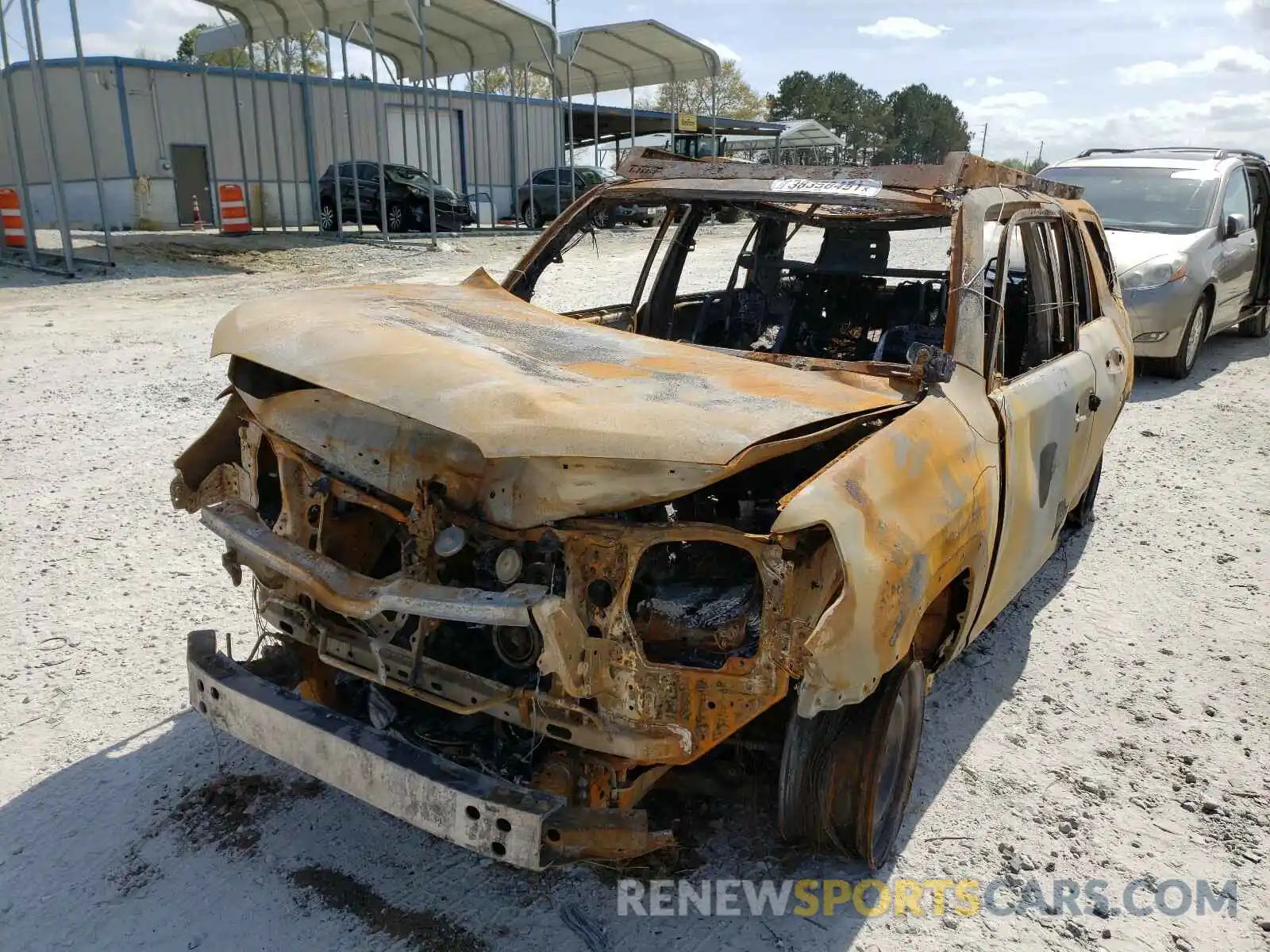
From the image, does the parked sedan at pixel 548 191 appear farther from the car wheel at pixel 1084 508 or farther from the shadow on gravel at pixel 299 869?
the shadow on gravel at pixel 299 869

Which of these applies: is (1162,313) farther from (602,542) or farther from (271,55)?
(271,55)

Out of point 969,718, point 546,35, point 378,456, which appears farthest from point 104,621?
point 546,35

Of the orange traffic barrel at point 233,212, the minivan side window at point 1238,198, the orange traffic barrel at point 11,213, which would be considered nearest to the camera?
the minivan side window at point 1238,198

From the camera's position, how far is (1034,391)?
132 inches

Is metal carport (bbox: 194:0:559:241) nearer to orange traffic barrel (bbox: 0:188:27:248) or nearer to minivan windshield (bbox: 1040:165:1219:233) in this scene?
orange traffic barrel (bbox: 0:188:27:248)

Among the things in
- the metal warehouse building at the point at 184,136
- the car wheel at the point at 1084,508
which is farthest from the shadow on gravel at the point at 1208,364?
the metal warehouse building at the point at 184,136

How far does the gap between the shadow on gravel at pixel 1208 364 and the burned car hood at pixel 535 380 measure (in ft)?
21.4

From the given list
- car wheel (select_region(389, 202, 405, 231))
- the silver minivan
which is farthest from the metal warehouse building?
the silver minivan

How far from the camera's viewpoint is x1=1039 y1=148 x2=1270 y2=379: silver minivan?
8.11m

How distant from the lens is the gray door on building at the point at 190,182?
24438 mm

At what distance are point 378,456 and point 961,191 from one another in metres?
2.19

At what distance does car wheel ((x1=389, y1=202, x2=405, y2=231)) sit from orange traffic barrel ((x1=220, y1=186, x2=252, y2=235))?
2.98 meters

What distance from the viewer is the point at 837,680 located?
213 centimetres

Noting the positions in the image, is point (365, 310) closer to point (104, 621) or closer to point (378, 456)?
point (378, 456)
